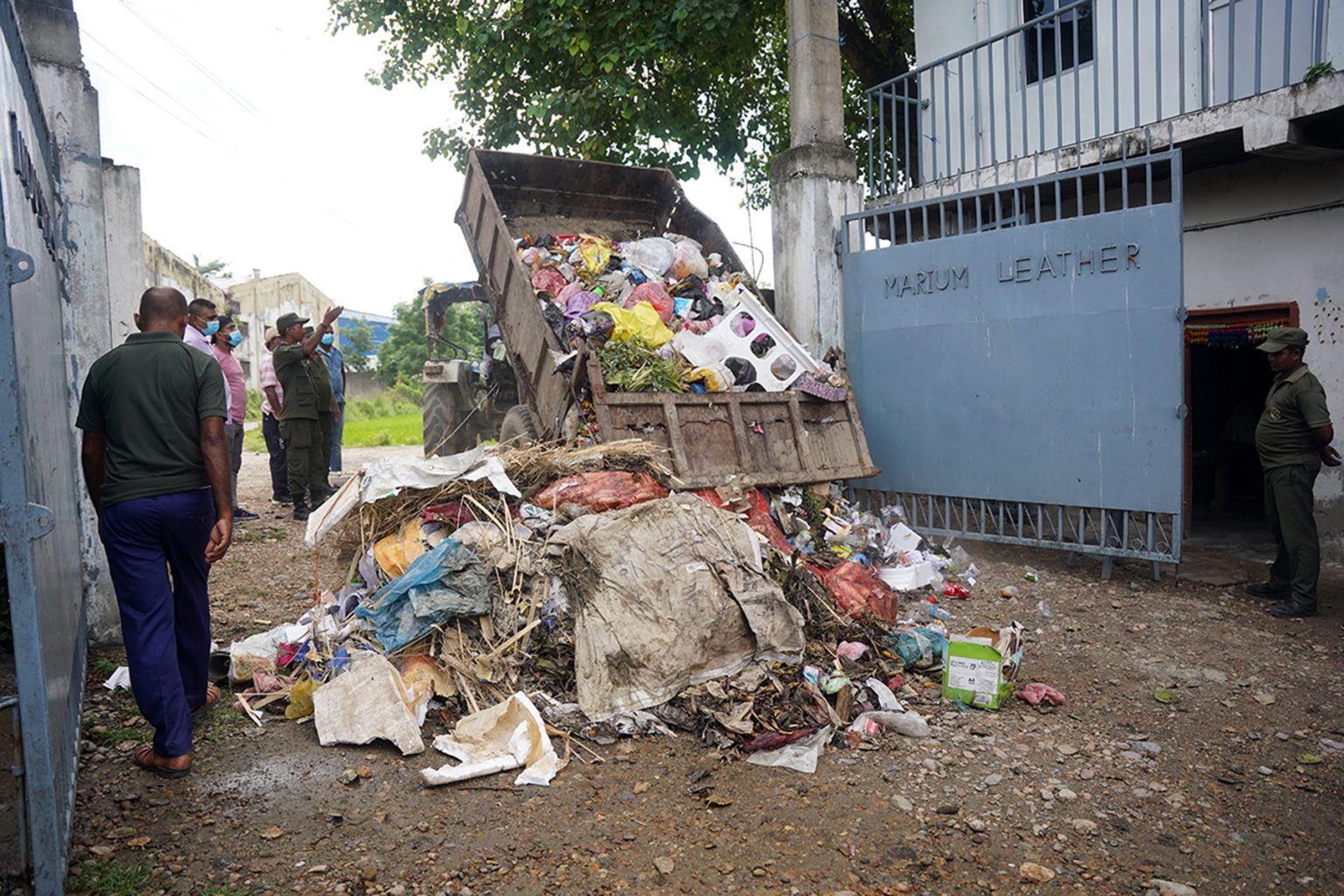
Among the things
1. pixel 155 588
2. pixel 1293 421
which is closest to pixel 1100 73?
pixel 1293 421

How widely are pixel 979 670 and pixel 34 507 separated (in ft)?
11.5

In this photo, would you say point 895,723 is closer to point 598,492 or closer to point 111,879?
point 598,492

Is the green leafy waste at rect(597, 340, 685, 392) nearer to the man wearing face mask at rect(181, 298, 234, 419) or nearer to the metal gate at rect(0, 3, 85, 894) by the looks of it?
the man wearing face mask at rect(181, 298, 234, 419)

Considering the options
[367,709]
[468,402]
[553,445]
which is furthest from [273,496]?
[367,709]

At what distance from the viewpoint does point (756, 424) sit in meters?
6.02

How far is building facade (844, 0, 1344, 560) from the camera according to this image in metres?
5.71

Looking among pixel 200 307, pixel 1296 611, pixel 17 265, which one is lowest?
pixel 1296 611

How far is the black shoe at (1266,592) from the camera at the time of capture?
5.59 m

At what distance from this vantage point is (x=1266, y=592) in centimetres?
563

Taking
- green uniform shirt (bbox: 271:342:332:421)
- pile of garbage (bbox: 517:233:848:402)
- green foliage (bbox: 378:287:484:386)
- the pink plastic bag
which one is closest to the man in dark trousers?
pile of garbage (bbox: 517:233:848:402)

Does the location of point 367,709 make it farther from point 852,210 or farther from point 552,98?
point 552,98

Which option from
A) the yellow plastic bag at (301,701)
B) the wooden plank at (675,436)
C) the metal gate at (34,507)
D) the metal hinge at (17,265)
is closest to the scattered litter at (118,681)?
the metal gate at (34,507)

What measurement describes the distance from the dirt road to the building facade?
2086 mm

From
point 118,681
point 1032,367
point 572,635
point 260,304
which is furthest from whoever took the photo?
point 260,304
